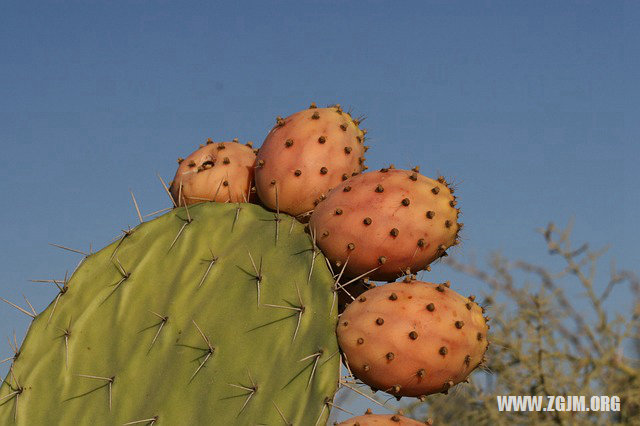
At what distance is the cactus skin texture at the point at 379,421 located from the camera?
2.26 meters

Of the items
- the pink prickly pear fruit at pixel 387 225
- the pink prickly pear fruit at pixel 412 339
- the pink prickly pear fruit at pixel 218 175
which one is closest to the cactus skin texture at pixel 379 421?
the pink prickly pear fruit at pixel 412 339

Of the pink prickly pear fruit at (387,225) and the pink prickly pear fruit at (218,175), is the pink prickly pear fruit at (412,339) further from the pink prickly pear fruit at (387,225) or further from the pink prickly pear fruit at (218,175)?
the pink prickly pear fruit at (218,175)

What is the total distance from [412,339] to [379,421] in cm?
24

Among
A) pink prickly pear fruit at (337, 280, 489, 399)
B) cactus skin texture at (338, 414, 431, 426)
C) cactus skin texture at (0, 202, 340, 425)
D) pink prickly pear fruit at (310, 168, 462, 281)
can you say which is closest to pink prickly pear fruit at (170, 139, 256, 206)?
cactus skin texture at (0, 202, 340, 425)

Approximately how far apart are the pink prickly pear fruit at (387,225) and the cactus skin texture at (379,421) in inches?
15.3

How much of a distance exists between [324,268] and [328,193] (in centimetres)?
26

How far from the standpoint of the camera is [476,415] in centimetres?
575

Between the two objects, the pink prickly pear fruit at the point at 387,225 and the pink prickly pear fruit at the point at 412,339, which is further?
the pink prickly pear fruit at the point at 387,225

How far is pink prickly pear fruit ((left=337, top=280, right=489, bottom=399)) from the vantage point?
222 cm

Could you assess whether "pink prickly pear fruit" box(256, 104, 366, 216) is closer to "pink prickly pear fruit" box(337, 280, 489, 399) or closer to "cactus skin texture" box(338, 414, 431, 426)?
"pink prickly pear fruit" box(337, 280, 489, 399)

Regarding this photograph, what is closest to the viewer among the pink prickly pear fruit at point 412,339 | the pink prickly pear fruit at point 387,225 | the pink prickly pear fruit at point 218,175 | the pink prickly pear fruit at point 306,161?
the pink prickly pear fruit at point 412,339

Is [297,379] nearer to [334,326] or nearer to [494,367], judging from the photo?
[334,326]

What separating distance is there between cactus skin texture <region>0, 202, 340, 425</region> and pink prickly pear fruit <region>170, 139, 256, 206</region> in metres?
0.11

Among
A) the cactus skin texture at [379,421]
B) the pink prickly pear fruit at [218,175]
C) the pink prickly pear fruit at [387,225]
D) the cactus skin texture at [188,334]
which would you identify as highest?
the pink prickly pear fruit at [218,175]
